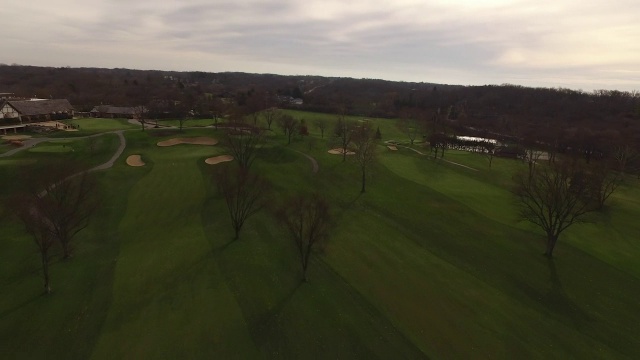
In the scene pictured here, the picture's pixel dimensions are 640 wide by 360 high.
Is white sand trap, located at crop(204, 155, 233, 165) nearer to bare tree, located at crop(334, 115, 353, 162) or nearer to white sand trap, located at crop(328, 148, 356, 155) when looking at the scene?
bare tree, located at crop(334, 115, 353, 162)

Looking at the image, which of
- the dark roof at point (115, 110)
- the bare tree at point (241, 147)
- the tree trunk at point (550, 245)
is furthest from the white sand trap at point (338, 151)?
the dark roof at point (115, 110)

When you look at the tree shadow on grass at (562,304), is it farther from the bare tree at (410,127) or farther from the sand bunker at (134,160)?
the bare tree at (410,127)

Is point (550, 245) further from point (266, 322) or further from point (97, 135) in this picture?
point (97, 135)

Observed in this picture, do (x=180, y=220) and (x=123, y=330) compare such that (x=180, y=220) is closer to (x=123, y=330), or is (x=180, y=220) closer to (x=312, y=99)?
(x=123, y=330)

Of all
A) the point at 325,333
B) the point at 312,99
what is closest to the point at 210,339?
the point at 325,333

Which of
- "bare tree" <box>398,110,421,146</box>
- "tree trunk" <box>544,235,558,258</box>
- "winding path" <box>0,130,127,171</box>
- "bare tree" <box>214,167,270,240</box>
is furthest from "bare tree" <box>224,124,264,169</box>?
"bare tree" <box>398,110,421,146</box>

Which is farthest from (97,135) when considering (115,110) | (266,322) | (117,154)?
(266,322)
